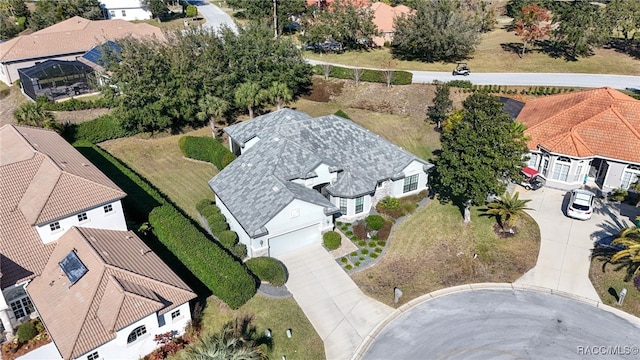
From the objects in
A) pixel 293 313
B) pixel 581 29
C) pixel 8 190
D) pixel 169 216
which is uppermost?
pixel 581 29

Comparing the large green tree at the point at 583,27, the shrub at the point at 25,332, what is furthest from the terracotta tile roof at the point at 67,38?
the large green tree at the point at 583,27

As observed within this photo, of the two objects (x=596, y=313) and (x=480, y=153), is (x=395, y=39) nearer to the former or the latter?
(x=480, y=153)

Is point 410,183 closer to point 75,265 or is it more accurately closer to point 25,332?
point 75,265

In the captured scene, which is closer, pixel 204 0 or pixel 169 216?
pixel 169 216

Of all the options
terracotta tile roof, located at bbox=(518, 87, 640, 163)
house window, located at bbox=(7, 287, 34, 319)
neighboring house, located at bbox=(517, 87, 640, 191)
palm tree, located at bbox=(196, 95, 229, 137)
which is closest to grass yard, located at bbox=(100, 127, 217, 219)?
palm tree, located at bbox=(196, 95, 229, 137)

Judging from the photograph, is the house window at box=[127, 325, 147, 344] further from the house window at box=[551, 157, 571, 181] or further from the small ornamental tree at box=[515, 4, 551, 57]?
the small ornamental tree at box=[515, 4, 551, 57]

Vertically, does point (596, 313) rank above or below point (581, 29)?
below

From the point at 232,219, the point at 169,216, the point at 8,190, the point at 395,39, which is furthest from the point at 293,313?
the point at 395,39

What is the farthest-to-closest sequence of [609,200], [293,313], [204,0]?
[204,0], [609,200], [293,313]
